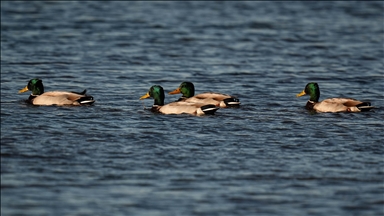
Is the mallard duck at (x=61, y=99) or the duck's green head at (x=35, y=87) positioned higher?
the duck's green head at (x=35, y=87)

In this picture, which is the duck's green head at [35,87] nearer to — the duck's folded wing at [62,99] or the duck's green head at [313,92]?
the duck's folded wing at [62,99]

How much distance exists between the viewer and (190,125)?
1644cm

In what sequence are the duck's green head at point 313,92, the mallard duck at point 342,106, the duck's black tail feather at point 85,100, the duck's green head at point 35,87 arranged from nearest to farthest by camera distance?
the mallard duck at point 342,106 → the duck's black tail feather at point 85,100 → the duck's green head at point 313,92 → the duck's green head at point 35,87

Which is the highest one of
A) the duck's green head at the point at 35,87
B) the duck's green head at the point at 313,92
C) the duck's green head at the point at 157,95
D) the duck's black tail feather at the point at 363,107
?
the duck's green head at the point at 35,87

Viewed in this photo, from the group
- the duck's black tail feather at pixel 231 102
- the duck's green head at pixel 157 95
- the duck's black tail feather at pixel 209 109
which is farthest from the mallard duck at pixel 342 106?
the duck's green head at pixel 157 95

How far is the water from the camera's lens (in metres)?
12.0

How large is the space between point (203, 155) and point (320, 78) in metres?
9.43

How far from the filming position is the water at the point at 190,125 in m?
12.0

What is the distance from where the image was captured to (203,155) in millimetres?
14125

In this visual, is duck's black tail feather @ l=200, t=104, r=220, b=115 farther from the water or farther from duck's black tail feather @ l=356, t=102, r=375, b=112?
duck's black tail feather @ l=356, t=102, r=375, b=112

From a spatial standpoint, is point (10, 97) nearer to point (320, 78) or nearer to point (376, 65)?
point (320, 78)

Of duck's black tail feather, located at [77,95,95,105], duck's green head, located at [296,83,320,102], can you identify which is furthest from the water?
duck's green head, located at [296,83,320,102]

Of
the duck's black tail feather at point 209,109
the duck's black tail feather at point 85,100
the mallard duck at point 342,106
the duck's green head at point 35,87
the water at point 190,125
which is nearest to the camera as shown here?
the water at point 190,125

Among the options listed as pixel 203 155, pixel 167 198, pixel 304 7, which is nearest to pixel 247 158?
pixel 203 155
